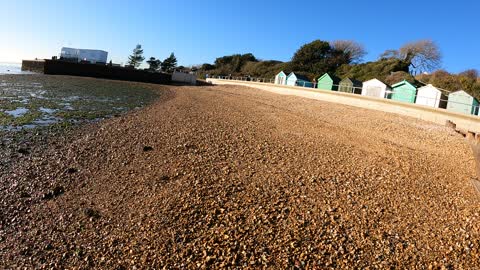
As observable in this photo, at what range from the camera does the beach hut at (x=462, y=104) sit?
22.9 m

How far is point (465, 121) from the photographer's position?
1873cm

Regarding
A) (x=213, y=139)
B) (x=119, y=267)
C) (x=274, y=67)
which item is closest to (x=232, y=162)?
(x=213, y=139)

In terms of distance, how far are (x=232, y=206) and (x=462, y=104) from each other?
24794 millimetres

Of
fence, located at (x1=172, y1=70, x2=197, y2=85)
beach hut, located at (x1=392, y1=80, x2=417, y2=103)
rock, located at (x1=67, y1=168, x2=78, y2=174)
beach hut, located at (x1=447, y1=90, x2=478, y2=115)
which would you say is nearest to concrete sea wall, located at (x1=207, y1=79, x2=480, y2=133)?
beach hut, located at (x1=447, y1=90, x2=478, y2=115)

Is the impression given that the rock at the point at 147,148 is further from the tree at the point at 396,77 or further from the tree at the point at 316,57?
the tree at the point at 316,57

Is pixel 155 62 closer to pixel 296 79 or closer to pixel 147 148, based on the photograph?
pixel 296 79

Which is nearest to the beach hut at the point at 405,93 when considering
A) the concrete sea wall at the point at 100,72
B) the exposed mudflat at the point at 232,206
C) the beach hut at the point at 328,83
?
the beach hut at the point at 328,83

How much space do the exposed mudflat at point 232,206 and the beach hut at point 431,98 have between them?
1969cm

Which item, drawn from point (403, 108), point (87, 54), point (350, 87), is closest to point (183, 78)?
point (350, 87)

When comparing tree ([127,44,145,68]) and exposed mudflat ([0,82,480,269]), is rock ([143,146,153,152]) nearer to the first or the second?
exposed mudflat ([0,82,480,269])

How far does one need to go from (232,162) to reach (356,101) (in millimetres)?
23120

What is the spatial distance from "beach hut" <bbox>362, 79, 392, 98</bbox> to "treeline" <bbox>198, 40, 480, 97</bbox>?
30.8ft

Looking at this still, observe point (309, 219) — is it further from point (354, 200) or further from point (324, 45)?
point (324, 45)

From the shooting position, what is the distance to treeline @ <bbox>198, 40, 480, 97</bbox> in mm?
46312
